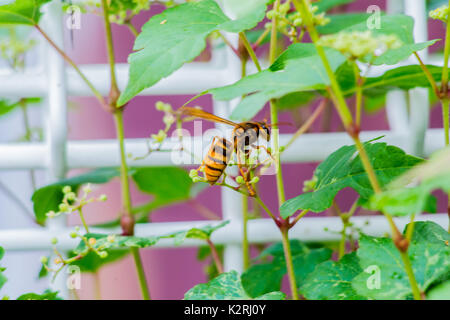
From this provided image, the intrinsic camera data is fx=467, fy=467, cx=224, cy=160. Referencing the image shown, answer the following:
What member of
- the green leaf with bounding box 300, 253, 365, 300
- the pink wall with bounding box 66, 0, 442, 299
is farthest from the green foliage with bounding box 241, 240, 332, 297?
the pink wall with bounding box 66, 0, 442, 299

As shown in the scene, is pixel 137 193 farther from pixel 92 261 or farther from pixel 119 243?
pixel 119 243

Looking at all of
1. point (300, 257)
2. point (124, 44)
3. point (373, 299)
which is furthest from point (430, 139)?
point (124, 44)

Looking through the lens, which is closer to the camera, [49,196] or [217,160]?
[217,160]

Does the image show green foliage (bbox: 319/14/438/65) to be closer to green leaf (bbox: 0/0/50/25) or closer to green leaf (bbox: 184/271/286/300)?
green leaf (bbox: 184/271/286/300)

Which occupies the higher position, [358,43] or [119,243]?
[358,43]

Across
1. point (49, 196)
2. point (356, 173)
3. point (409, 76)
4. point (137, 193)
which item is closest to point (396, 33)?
point (409, 76)

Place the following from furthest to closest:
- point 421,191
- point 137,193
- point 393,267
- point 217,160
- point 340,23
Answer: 1. point 137,193
2. point 340,23
3. point 217,160
4. point 393,267
5. point 421,191
